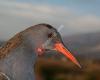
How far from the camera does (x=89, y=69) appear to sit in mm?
11914

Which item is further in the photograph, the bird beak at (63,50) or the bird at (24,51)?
the bird beak at (63,50)

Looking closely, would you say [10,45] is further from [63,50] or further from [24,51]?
[63,50]

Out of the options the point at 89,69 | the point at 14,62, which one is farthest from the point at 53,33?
the point at 89,69

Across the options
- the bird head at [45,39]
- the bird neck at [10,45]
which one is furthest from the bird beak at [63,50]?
the bird neck at [10,45]

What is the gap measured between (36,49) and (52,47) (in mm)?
228

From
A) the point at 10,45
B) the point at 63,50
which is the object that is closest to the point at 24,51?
the point at 10,45

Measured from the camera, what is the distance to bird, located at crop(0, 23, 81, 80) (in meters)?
4.02

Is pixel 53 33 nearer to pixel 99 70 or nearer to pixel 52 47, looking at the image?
pixel 52 47

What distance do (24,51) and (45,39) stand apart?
21 cm

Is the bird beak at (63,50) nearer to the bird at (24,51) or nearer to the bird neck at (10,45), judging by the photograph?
the bird at (24,51)

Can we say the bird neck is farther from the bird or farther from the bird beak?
the bird beak

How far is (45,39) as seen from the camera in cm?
421

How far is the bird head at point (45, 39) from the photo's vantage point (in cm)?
413

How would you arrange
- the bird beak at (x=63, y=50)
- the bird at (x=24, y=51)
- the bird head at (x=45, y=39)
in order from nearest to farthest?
1. the bird at (x=24, y=51)
2. the bird head at (x=45, y=39)
3. the bird beak at (x=63, y=50)
